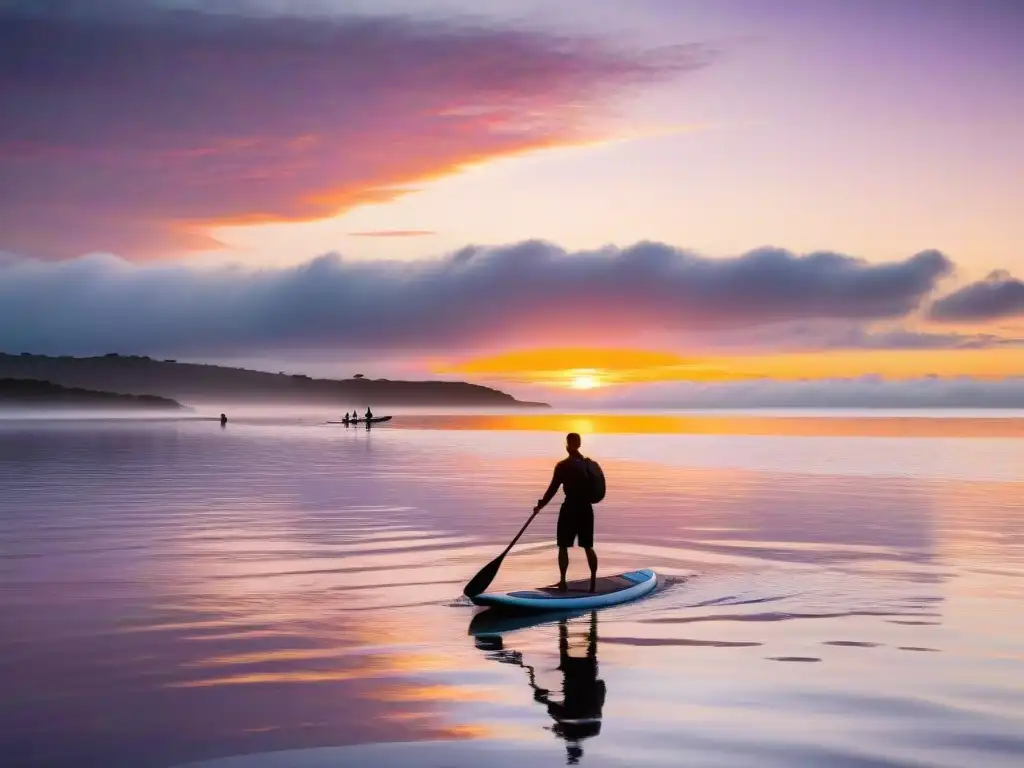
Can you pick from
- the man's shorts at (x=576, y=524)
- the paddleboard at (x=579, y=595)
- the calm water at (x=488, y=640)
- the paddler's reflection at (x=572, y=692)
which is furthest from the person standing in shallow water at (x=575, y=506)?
the paddler's reflection at (x=572, y=692)

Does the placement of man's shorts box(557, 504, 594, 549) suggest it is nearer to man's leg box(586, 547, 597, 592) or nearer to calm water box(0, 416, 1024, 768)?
man's leg box(586, 547, 597, 592)

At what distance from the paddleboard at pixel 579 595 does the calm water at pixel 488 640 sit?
368 mm

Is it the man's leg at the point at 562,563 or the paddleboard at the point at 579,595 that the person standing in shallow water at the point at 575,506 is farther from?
the paddleboard at the point at 579,595

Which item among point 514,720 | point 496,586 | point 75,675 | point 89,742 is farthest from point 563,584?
point 89,742

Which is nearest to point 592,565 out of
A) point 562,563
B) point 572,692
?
point 562,563

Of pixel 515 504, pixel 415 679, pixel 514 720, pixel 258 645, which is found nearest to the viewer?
pixel 514 720

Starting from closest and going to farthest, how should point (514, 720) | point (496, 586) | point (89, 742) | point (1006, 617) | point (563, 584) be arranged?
point (89, 742)
point (514, 720)
point (1006, 617)
point (563, 584)
point (496, 586)

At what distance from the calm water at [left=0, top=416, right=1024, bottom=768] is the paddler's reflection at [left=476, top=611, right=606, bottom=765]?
44 mm

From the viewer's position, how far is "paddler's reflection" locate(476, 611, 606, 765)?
394 inches

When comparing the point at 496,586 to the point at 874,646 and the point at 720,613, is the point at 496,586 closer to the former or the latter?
the point at 720,613

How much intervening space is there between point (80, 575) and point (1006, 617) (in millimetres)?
15932

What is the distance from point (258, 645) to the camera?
13547 millimetres

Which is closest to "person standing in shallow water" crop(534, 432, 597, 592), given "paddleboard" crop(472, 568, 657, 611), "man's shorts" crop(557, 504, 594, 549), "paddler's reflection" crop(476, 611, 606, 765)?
"man's shorts" crop(557, 504, 594, 549)

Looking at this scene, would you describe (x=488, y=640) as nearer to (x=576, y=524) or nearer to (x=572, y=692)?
(x=572, y=692)
